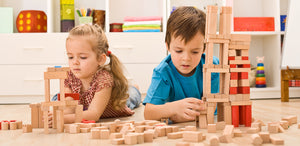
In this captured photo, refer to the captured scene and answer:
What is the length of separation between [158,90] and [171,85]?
70 mm

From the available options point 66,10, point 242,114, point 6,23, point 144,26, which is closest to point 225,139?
point 242,114

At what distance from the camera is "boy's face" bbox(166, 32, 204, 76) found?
128 centimetres

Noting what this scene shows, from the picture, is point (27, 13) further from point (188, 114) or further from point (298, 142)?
point (298, 142)

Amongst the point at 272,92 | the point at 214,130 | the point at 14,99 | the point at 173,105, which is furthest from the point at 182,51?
the point at 14,99

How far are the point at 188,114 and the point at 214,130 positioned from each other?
138 mm

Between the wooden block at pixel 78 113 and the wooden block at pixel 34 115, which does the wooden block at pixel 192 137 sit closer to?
the wooden block at pixel 78 113

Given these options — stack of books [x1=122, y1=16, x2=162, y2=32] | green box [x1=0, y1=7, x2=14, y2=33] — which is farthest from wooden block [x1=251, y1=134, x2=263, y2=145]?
green box [x1=0, y1=7, x2=14, y2=33]

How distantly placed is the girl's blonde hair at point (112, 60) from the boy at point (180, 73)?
0.67 ft

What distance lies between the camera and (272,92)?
262 centimetres

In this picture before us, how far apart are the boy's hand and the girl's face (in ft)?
1.44

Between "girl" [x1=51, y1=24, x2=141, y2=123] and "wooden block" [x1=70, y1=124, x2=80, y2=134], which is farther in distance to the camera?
"girl" [x1=51, y1=24, x2=141, y2=123]

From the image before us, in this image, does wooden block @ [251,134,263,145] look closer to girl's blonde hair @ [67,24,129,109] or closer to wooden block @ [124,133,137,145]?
wooden block @ [124,133,137,145]

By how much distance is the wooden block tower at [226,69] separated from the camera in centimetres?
113

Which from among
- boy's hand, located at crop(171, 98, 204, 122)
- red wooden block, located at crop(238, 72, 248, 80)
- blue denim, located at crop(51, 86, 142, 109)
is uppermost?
red wooden block, located at crop(238, 72, 248, 80)
